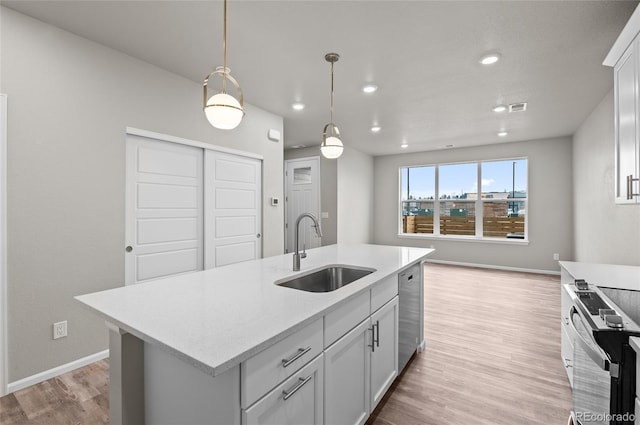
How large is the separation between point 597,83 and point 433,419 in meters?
3.70

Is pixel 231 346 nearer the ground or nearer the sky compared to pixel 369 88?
nearer the ground

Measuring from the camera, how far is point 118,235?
2.70 m

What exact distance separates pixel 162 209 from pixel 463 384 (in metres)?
3.02

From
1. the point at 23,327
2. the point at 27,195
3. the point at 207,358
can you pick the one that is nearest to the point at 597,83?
the point at 207,358

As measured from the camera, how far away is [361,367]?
5.46 feet

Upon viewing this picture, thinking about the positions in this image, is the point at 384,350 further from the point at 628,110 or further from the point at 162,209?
the point at 162,209

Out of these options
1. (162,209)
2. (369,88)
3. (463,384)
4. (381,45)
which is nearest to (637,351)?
(463,384)

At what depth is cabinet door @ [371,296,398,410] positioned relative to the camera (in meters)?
1.80

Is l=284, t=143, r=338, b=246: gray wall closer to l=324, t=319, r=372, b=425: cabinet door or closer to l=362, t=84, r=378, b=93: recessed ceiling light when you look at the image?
l=362, t=84, r=378, b=93: recessed ceiling light

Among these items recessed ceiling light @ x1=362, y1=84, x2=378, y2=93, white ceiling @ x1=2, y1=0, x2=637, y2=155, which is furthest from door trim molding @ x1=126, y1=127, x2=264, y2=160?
recessed ceiling light @ x1=362, y1=84, x2=378, y2=93

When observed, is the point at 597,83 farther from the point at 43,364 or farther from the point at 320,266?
the point at 43,364

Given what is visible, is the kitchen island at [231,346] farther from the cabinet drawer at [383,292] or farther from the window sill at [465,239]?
the window sill at [465,239]

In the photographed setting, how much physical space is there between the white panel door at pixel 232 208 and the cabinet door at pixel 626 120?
3.51 meters

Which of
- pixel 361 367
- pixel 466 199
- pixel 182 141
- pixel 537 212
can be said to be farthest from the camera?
pixel 466 199
